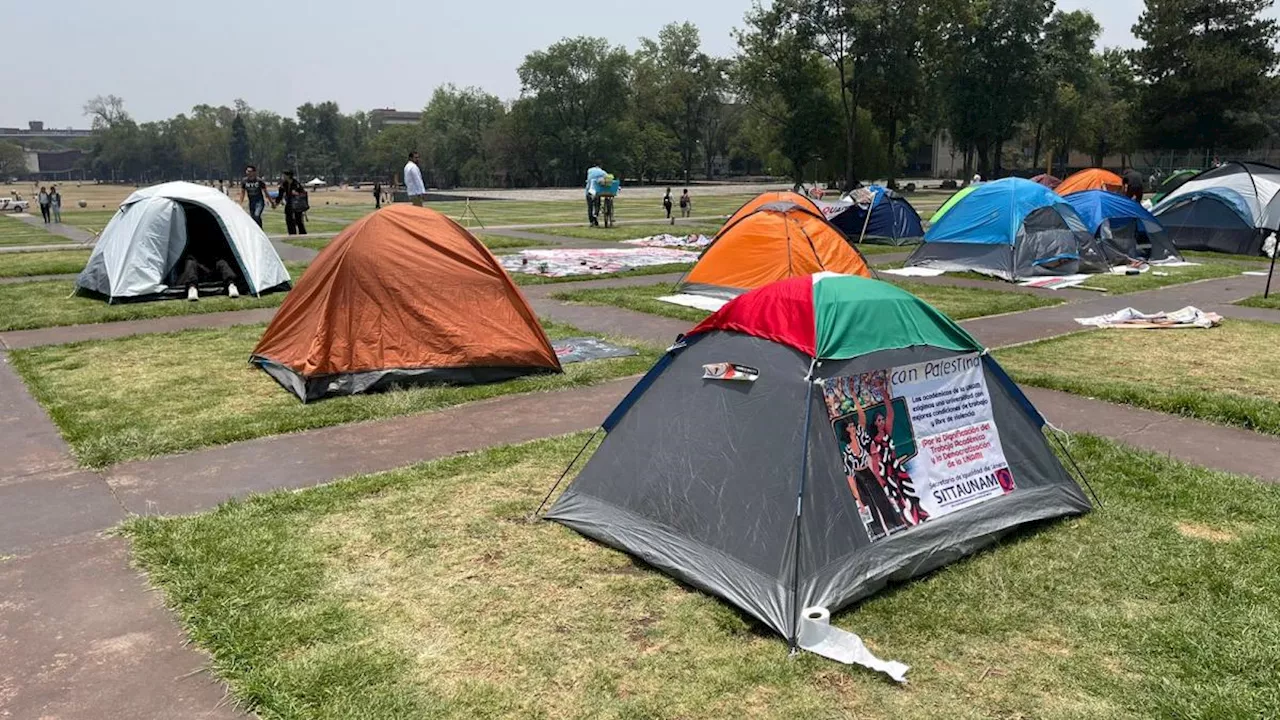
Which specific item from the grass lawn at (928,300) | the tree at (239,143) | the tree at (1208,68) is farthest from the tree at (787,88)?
the tree at (239,143)

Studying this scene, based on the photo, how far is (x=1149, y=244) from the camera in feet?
61.5

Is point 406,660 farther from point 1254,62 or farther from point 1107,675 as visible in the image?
point 1254,62

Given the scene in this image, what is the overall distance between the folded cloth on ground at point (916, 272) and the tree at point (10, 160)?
180347 mm

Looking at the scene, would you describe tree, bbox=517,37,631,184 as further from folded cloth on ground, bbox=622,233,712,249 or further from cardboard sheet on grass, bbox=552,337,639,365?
cardboard sheet on grass, bbox=552,337,639,365

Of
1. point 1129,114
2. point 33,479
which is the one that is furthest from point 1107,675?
point 1129,114

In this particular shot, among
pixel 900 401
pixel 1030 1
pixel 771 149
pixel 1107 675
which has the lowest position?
pixel 1107 675

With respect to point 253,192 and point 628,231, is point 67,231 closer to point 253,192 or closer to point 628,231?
point 253,192

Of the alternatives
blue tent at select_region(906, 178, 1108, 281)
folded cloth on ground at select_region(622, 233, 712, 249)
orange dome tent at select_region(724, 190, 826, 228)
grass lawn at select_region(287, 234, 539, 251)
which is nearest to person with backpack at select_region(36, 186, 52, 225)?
grass lawn at select_region(287, 234, 539, 251)

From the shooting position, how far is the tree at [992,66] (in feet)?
155

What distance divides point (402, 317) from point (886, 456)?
5.30m

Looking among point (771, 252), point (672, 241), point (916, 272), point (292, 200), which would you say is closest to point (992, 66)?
point (672, 241)

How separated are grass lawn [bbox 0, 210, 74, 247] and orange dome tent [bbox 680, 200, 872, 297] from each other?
20.4 metres

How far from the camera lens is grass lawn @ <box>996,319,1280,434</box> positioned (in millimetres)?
7676

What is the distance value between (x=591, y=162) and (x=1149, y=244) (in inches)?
2484
